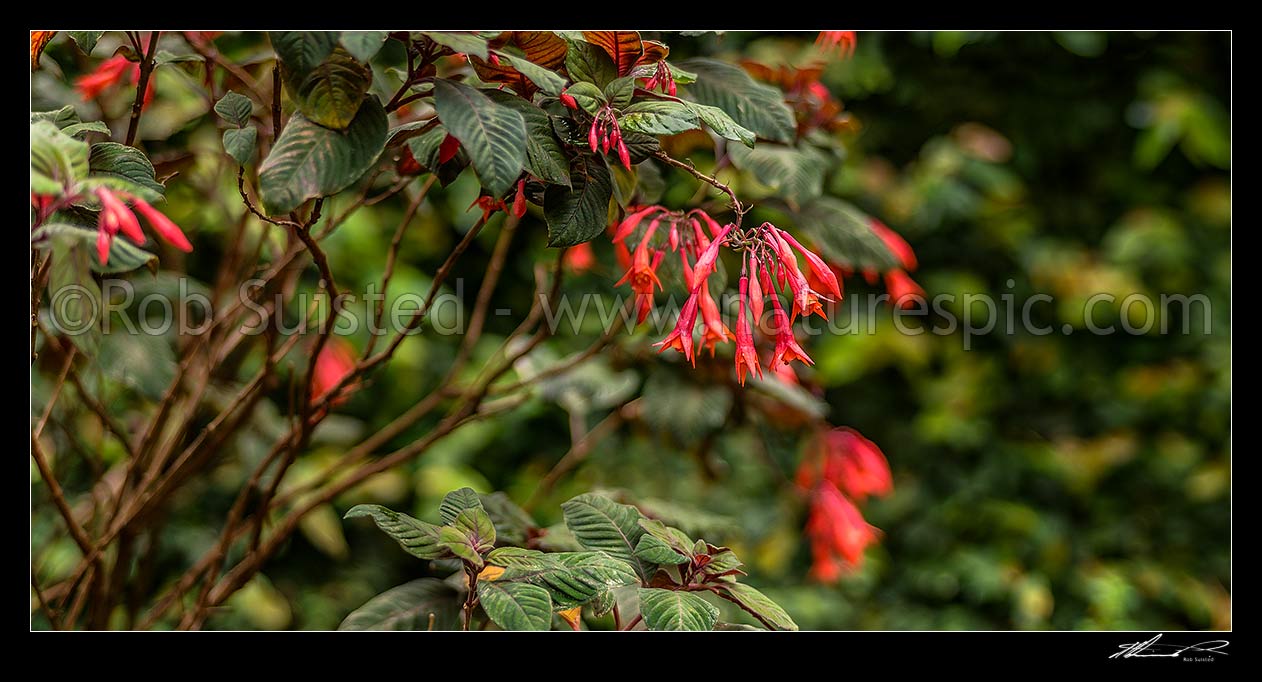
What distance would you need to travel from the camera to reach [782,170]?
858 millimetres

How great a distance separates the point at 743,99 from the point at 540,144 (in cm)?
22

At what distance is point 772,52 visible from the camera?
152cm

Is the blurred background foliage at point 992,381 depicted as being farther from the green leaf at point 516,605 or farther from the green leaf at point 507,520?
the green leaf at point 516,605

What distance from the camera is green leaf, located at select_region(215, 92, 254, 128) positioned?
62 cm

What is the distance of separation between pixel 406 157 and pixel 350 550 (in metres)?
1.16

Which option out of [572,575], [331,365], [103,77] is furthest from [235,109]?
[331,365]

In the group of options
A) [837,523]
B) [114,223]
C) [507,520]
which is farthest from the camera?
[837,523]

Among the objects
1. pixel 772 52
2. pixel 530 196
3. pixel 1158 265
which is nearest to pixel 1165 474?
pixel 1158 265

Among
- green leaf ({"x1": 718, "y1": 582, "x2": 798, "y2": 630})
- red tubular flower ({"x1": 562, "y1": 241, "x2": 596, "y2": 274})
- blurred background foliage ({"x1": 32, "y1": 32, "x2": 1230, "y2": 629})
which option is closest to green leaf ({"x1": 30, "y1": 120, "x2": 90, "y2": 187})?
green leaf ({"x1": 718, "y1": 582, "x2": 798, "y2": 630})

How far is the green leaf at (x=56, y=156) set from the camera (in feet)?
1.55

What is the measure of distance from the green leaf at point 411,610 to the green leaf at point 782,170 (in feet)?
1.45

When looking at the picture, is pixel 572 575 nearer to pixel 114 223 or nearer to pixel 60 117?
pixel 114 223

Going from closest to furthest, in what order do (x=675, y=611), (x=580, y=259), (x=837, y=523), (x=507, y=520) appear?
1. (x=675, y=611)
2. (x=507, y=520)
3. (x=580, y=259)
4. (x=837, y=523)
